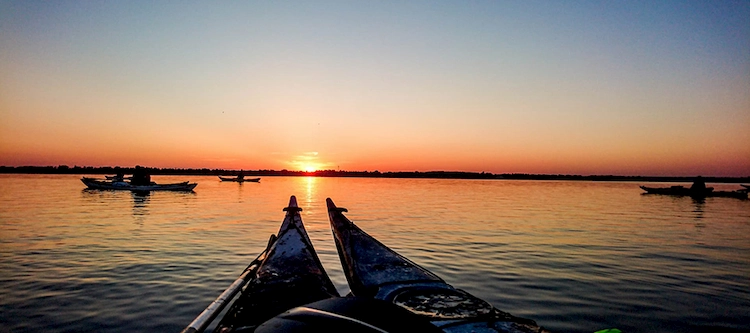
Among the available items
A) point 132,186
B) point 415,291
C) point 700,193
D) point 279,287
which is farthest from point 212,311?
point 700,193

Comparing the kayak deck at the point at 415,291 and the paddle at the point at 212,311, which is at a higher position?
the paddle at the point at 212,311

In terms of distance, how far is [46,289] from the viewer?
770 cm

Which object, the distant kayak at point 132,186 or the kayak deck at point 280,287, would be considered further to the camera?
the distant kayak at point 132,186

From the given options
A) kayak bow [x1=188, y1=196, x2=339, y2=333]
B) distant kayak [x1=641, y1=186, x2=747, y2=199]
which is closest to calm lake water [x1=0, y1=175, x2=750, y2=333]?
kayak bow [x1=188, y1=196, x2=339, y2=333]

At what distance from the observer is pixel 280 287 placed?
550cm

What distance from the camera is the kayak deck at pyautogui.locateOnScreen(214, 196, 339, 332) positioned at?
4383mm

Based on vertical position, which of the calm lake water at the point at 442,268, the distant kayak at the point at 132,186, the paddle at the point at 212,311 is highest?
the paddle at the point at 212,311

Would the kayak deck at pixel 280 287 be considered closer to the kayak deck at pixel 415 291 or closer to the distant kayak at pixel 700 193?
the kayak deck at pixel 415 291

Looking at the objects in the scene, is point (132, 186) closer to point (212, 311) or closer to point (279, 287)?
point (279, 287)

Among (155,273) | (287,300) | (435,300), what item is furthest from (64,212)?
(435,300)

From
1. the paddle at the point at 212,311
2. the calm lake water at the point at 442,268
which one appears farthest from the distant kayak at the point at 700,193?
the paddle at the point at 212,311

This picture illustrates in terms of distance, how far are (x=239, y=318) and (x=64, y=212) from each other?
2385 cm

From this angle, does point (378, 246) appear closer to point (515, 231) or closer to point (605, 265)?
point (605, 265)

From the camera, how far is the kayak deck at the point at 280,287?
438 cm
